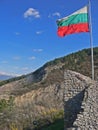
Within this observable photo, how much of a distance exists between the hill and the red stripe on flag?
2100 mm

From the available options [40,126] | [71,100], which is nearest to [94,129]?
[71,100]

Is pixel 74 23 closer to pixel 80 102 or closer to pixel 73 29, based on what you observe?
pixel 73 29

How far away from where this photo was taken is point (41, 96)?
5272cm

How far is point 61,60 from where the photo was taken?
7675 centimetres

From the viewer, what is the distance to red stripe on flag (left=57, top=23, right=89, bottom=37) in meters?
18.9

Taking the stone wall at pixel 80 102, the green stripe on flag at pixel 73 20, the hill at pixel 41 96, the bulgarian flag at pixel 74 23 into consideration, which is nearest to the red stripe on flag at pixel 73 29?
the bulgarian flag at pixel 74 23

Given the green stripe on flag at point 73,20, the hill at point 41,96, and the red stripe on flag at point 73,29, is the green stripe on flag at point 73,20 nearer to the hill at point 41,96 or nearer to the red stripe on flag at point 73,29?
the red stripe on flag at point 73,29

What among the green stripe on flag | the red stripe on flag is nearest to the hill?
the red stripe on flag

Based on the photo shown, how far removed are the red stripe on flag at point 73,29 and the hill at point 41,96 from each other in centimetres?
210

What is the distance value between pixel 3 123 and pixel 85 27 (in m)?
8.43

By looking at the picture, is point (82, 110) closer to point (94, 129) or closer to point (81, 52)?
point (94, 129)

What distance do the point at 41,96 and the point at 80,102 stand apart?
115ft

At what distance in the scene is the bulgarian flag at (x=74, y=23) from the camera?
Answer: 1889 centimetres

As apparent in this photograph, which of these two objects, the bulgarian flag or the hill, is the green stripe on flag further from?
the hill
